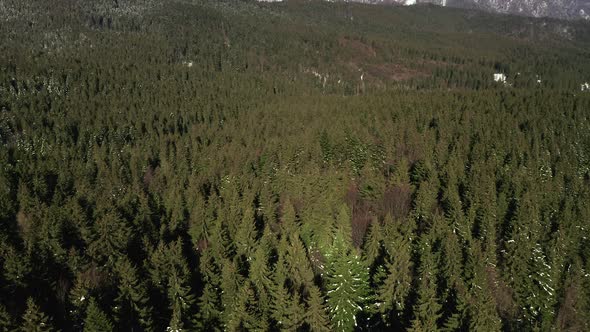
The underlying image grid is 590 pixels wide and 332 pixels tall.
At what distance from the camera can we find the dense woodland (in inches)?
1496

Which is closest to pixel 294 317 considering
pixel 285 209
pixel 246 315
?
pixel 246 315

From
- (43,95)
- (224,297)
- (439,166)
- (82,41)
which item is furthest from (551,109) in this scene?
(82,41)

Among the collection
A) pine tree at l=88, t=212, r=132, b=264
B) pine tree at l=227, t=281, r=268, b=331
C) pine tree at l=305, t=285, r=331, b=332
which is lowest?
pine tree at l=88, t=212, r=132, b=264

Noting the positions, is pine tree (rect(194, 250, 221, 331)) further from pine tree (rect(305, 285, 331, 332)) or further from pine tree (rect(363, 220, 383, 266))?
pine tree (rect(363, 220, 383, 266))

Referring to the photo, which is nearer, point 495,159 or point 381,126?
point 495,159

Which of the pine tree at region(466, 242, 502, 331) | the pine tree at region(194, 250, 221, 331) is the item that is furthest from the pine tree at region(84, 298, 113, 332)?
the pine tree at region(466, 242, 502, 331)

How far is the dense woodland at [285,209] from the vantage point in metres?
38.0

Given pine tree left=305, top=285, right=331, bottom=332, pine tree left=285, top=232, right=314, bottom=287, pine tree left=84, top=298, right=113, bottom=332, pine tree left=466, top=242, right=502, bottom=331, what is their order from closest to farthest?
1. pine tree left=84, top=298, right=113, bottom=332
2. pine tree left=305, top=285, right=331, bottom=332
3. pine tree left=466, top=242, right=502, bottom=331
4. pine tree left=285, top=232, right=314, bottom=287

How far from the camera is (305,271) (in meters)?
41.6

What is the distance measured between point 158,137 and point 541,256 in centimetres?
9165

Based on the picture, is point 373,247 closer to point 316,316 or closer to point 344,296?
point 344,296

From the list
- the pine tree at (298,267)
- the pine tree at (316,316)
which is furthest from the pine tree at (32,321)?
the pine tree at (298,267)

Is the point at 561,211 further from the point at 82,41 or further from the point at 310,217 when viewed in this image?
the point at 82,41

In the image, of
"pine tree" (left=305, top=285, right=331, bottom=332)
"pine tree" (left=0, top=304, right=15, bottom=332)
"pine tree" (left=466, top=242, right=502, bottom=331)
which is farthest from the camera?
"pine tree" (left=466, top=242, right=502, bottom=331)
